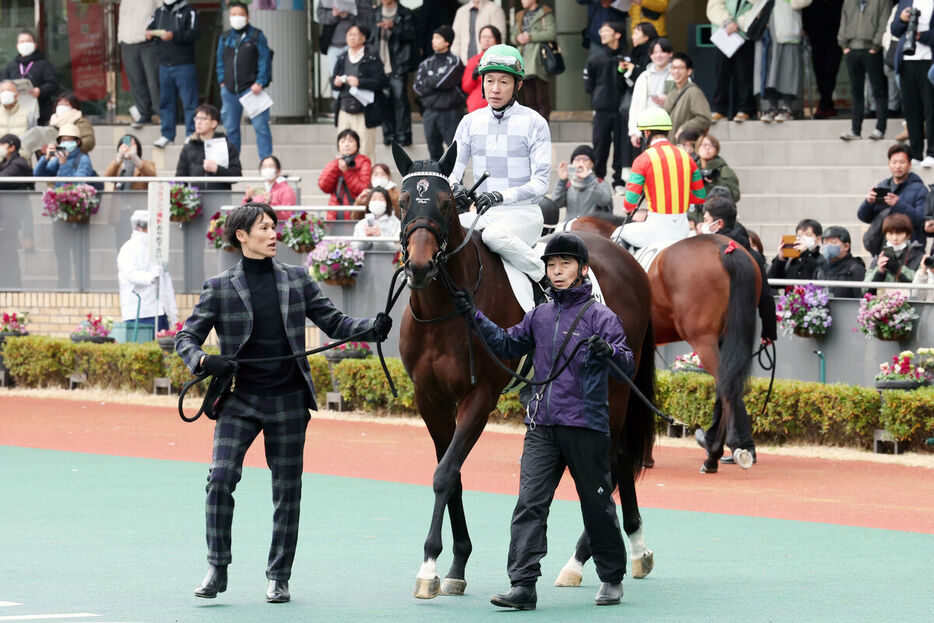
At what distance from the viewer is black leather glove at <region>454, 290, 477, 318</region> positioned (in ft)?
25.2

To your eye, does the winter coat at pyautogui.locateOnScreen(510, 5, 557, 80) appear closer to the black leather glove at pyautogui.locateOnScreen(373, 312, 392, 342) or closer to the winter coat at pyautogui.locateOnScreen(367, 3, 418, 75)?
the winter coat at pyautogui.locateOnScreen(367, 3, 418, 75)

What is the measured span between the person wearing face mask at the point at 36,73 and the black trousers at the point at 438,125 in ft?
18.9

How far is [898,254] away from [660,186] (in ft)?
8.28

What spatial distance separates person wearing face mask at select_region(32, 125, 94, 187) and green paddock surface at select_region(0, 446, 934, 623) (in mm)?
8374

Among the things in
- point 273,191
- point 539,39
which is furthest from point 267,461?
point 539,39

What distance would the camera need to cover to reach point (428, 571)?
24.3ft

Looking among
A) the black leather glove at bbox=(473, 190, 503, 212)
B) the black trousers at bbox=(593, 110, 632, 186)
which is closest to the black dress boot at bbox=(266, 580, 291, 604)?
the black leather glove at bbox=(473, 190, 503, 212)

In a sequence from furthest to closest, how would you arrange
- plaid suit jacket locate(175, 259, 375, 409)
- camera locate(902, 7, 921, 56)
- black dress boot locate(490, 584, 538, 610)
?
camera locate(902, 7, 921, 56), plaid suit jacket locate(175, 259, 375, 409), black dress boot locate(490, 584, 538, 610)

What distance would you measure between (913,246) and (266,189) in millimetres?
7302

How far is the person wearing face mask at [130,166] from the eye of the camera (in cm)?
1897

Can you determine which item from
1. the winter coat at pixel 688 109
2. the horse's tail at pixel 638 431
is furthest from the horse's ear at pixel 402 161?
the winter coat at pixel 688 109

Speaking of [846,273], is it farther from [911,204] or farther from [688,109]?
[688,109]

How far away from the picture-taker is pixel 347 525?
31.9 ft

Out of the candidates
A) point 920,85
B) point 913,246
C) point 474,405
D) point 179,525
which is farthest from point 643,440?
point 920,85
